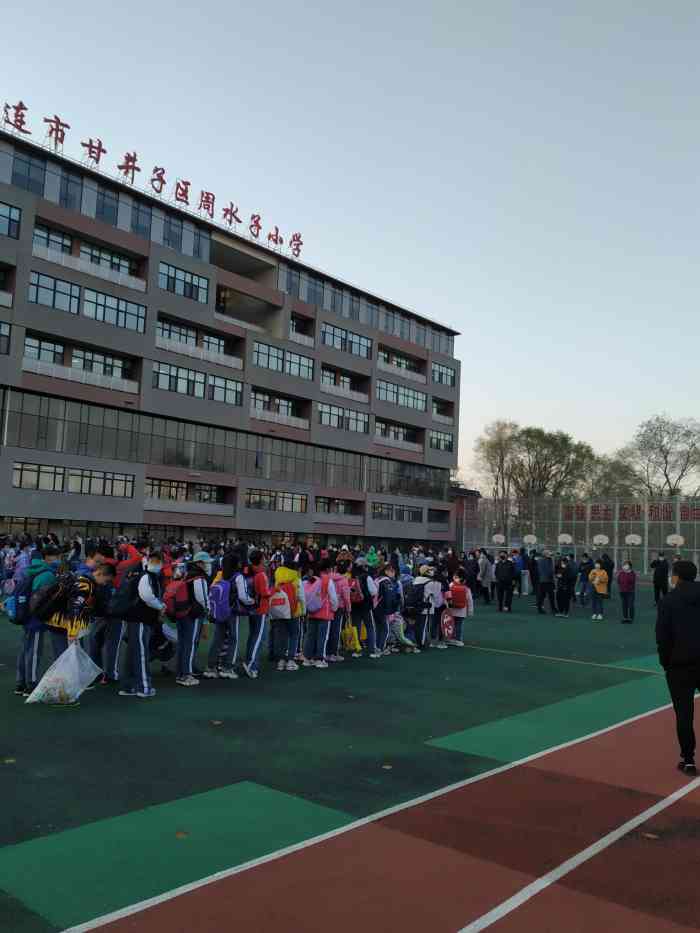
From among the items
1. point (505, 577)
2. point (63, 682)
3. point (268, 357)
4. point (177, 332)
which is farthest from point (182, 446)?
point (63, 682)

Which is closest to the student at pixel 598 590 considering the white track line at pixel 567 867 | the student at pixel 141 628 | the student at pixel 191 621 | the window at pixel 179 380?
the student at pixel 191 621

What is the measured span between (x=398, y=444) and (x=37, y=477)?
31313 mm

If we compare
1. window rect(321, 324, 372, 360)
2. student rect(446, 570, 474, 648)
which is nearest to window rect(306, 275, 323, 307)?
window rect(321, 324, 372, 360)

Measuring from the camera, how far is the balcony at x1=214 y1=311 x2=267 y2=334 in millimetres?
47612

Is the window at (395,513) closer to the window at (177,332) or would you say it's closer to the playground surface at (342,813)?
the window at (177,332)

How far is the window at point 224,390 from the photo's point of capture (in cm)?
4691

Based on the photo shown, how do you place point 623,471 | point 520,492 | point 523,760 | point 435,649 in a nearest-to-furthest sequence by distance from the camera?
point 523,760
point 435,649
point 623,471
point 520,492

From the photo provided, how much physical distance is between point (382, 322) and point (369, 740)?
182ft

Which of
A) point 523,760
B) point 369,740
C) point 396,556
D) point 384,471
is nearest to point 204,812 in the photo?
point 369,740

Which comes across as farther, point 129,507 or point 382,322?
point 382,322

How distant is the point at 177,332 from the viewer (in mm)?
45594

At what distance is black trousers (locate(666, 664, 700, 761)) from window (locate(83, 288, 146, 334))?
38.5 metres

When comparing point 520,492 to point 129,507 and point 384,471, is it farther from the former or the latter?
point 129,507

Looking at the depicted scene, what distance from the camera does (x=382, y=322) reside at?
61219mm
